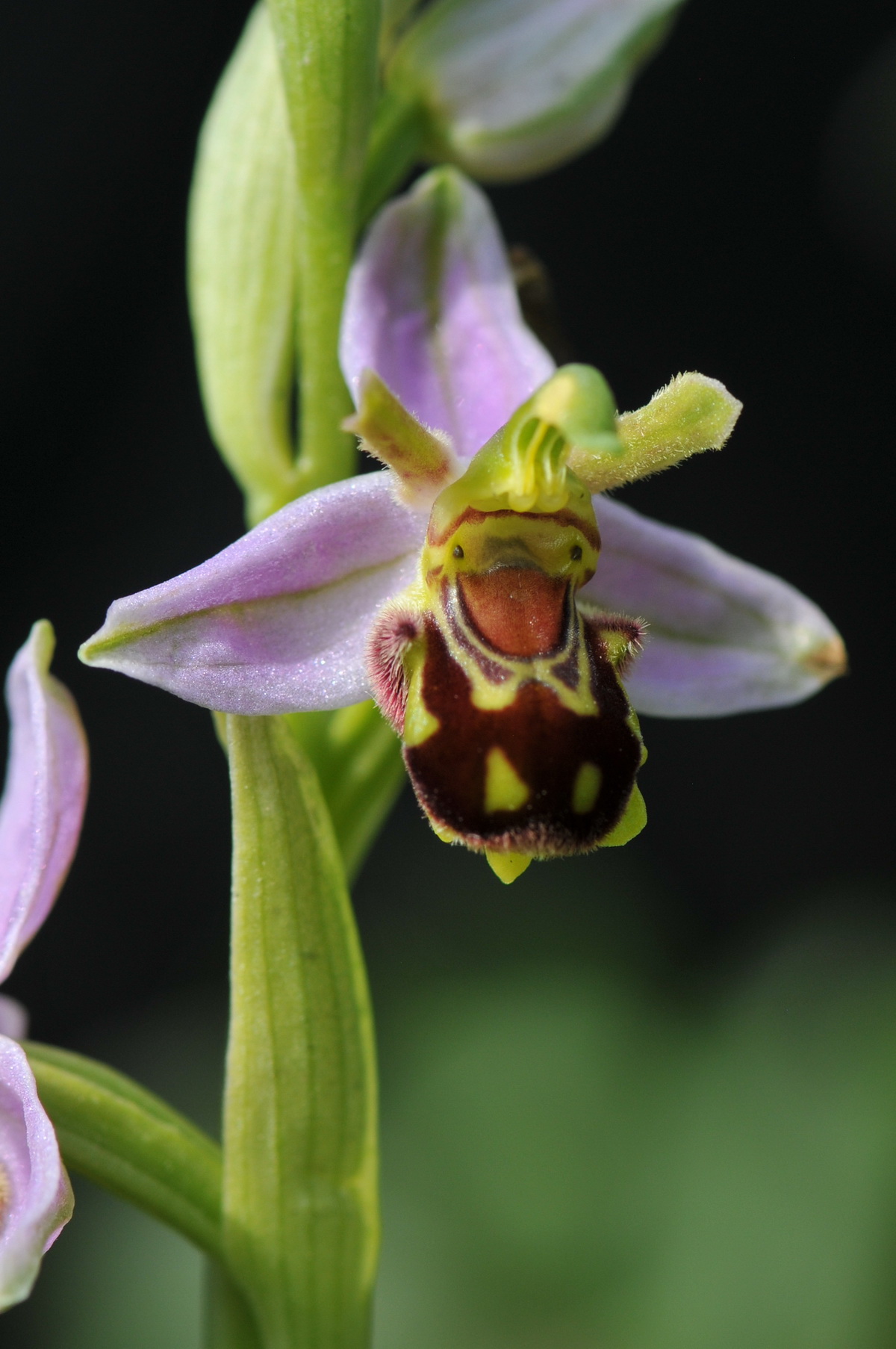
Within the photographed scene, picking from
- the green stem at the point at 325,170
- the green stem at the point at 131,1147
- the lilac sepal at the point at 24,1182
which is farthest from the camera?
the green stem at the point at 325,170

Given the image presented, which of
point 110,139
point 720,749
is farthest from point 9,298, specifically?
point 720,749

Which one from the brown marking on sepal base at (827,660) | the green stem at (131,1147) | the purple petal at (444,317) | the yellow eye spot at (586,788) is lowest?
the green stem at (131,1147)

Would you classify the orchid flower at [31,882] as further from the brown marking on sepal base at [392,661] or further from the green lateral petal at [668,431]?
the green lateral petal at [668,431]

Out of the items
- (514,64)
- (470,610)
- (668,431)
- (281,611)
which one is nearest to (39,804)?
(281,611)

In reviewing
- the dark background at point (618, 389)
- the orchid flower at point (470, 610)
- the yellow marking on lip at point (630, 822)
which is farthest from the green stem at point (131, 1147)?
the dark background at point (618, 389)

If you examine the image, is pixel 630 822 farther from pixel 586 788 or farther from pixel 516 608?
pixel 516 608

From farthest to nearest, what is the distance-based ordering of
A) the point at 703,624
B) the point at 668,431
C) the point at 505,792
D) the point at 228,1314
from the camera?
the point at 703,624, the point at 228,1314, the point at 668,431, the point at 505,792
